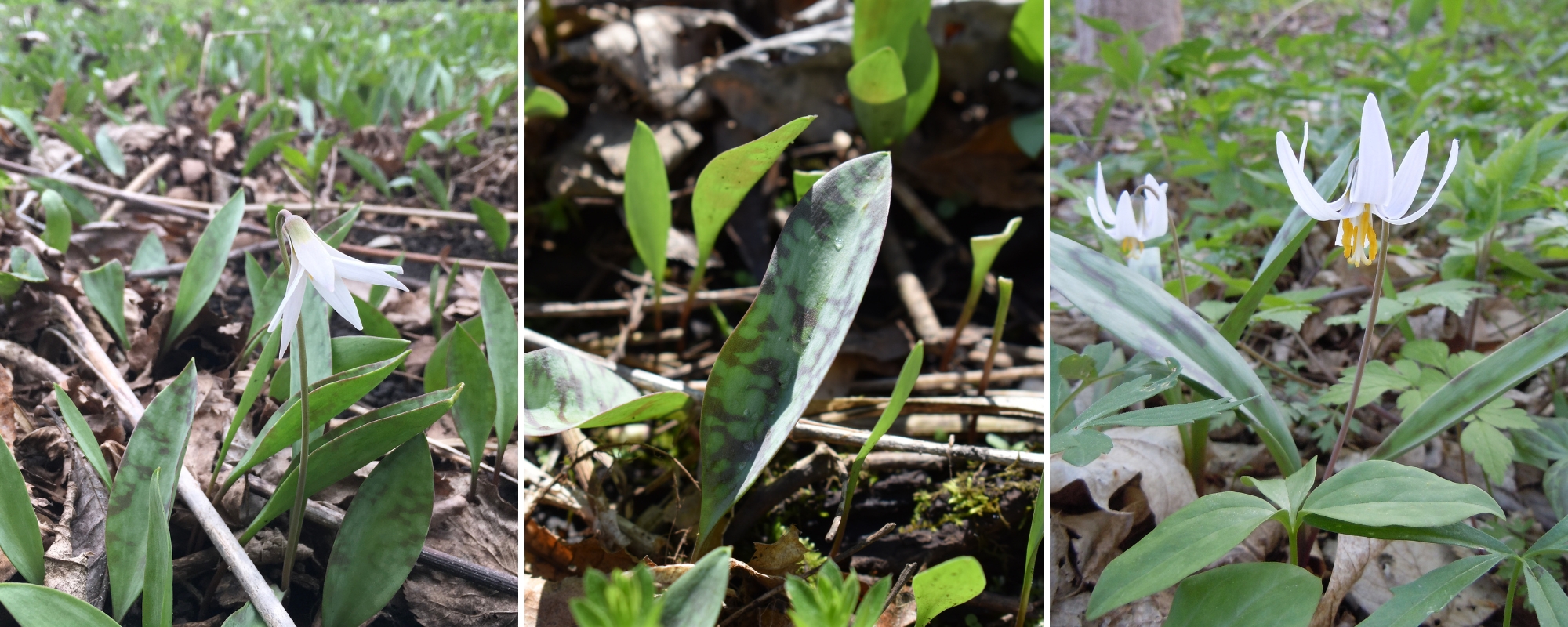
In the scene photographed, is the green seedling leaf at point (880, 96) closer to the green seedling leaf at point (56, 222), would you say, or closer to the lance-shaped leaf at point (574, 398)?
the lance-shaped leaf at point (574, 398)

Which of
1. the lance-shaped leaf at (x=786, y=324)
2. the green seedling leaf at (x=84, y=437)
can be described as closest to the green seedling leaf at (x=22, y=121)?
the green seedling leaf at (x=84, y=437)

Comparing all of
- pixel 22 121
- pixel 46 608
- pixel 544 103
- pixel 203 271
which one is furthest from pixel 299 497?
pixel 22 121

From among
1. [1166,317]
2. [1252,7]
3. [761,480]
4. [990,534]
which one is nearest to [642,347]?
[761,480]

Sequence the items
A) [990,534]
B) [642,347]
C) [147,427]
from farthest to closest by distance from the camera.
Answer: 1. [642,347]
2. [990,534]
3. [147,427]

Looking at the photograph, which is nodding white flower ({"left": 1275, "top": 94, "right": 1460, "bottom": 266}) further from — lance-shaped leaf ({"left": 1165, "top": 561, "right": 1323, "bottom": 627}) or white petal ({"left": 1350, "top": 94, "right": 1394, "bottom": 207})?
lance-shaped leaf ({"left": 1165, "top": 561, "right": 1323, "bottom": 627})

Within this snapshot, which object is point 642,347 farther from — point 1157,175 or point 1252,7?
point 1252,7

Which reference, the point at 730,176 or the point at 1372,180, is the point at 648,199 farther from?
the point at 1372,180

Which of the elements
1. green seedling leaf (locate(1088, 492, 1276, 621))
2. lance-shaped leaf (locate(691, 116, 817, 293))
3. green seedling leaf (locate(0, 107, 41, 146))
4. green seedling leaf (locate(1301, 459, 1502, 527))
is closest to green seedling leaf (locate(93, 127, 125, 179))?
green seedling leaf (locate(0, 107, 41, 146))
